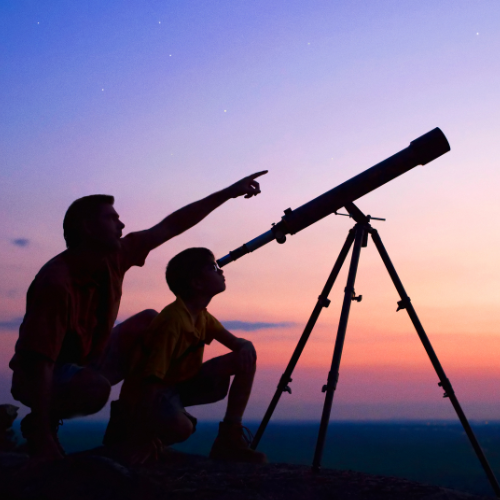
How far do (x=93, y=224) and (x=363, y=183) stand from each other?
2.89 metres

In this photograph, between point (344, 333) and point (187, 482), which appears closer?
point (187, 482)

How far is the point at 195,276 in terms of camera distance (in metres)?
5.28

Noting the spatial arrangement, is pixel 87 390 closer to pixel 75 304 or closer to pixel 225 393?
pixel 75 304

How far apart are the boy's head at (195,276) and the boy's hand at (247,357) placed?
0.63m

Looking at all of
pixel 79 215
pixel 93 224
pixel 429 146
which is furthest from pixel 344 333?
pixel 79 215

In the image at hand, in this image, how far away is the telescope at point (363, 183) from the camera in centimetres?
559

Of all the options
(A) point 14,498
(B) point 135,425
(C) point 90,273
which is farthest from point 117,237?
(A) point 14,498

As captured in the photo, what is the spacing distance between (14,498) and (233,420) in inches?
82.7

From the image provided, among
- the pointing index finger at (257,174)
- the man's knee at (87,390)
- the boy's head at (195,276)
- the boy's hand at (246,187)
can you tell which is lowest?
the man's knee at (87,390)

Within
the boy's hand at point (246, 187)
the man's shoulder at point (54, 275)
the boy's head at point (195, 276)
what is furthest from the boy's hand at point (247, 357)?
the man's shoulder at point (54, 275)

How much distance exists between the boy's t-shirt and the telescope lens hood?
288 centimetres

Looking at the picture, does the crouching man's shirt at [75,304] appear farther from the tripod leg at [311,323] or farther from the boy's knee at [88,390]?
the tripod leg at [311,323]

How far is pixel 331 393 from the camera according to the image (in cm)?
505

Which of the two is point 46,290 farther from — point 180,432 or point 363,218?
A: point 363,218
